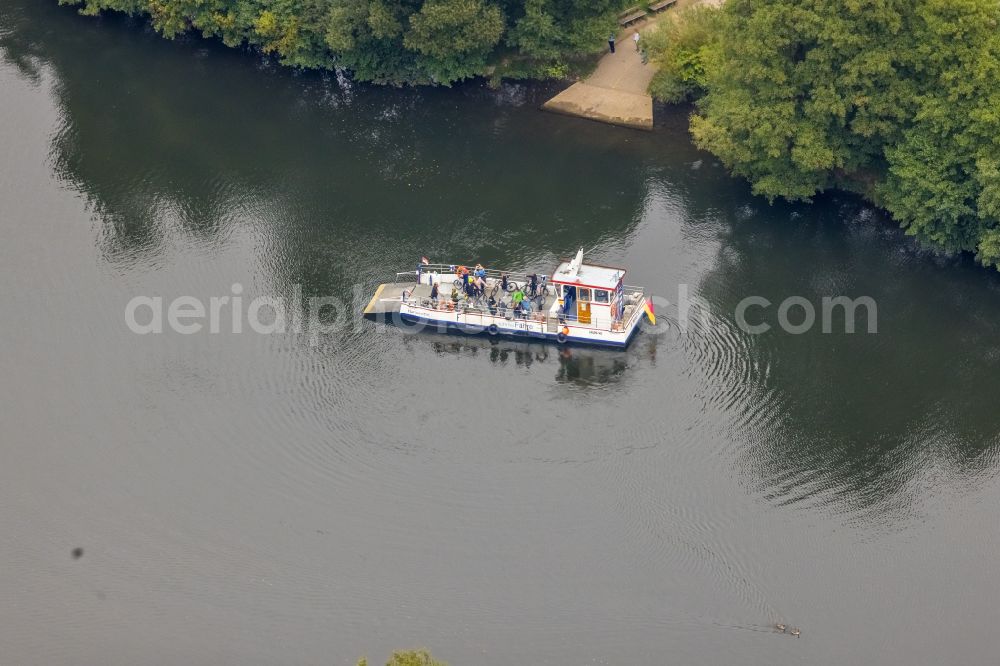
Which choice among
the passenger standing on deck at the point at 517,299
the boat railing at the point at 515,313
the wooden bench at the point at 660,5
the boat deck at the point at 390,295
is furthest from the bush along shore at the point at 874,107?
the boat deck at the point at 390,295

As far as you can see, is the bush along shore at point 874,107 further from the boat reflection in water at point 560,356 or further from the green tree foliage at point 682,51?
the boat reflection in water at point 560,356

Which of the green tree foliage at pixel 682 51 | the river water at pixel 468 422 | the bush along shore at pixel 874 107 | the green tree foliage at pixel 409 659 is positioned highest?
the green tree foliage at pixel 682 51

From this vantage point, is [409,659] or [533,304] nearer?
[409,659]

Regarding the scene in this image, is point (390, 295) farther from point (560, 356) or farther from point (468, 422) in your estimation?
point (468, 422)

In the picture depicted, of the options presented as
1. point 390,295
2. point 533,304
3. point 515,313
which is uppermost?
point 390,295

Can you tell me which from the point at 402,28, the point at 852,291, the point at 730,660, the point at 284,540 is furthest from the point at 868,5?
the point at 284,540

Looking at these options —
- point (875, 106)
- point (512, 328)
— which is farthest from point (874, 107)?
point (512, 328)
